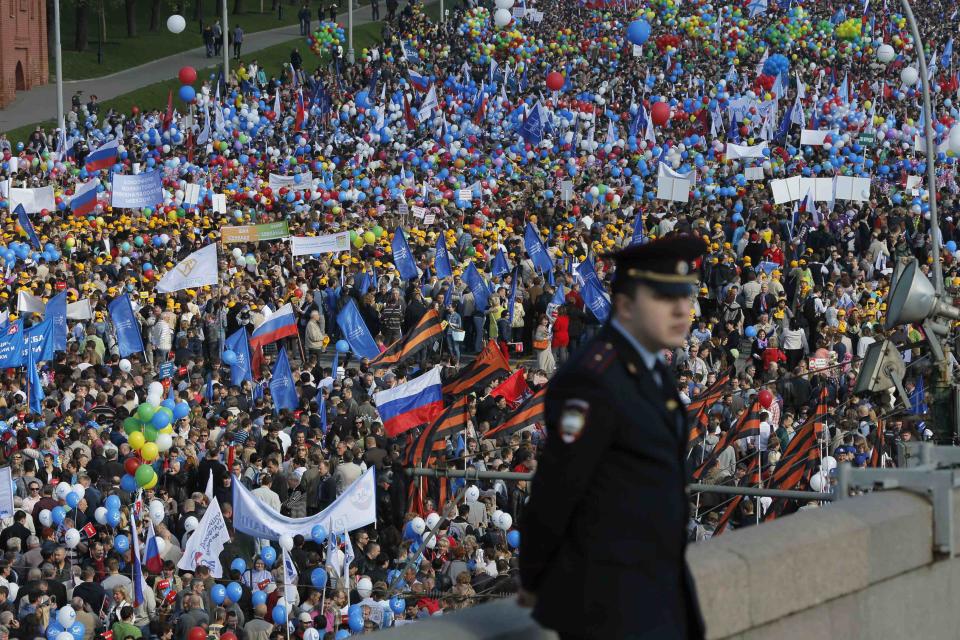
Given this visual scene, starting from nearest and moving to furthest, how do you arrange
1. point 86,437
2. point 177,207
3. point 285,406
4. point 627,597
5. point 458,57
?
point 627,597 < point 86,437 < point 285,406 < point 177,207 < point 458,57

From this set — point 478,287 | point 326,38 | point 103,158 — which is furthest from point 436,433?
point 326,38

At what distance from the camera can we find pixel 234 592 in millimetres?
12969

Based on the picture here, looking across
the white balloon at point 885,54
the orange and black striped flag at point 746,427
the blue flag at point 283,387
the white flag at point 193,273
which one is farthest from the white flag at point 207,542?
the white balloon at point 885,54

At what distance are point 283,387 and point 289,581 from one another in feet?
20.6

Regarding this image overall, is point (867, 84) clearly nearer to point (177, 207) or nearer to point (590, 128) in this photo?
point (590, 128)

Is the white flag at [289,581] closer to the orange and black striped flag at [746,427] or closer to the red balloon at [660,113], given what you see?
the orange and black striped flag at [746,427]

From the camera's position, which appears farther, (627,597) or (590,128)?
(590,128)

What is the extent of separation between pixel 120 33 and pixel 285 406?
50265 millimetres

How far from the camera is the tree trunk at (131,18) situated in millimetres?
64000

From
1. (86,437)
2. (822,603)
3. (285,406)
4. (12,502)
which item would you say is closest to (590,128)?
(285,406)

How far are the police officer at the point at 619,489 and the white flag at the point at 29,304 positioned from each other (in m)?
19.9

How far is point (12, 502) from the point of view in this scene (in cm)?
1481

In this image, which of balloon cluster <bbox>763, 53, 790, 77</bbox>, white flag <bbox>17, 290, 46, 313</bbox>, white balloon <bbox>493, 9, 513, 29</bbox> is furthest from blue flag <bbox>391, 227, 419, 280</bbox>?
white balloon <bbox>493, 9, 513, 29</bbox>

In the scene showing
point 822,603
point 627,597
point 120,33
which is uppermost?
point 627,597
